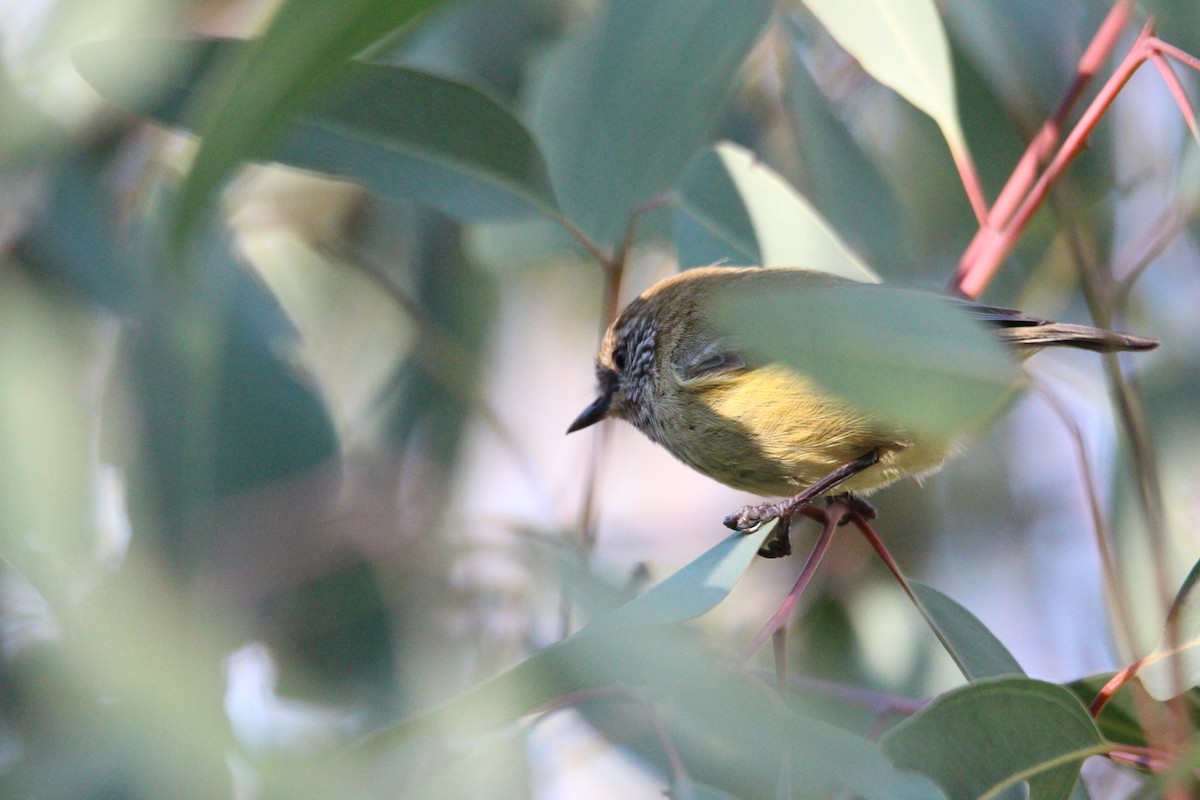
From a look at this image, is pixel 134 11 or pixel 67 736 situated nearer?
pixel 67 736

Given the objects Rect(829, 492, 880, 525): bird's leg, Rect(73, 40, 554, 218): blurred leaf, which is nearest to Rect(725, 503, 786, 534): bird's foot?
Rect(829, 492, 880, 525): bird's leg

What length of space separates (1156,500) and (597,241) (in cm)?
110

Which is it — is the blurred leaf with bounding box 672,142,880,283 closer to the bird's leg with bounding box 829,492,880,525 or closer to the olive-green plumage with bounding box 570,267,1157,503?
the olive-green plumage with bounding box 570,267,1157,503

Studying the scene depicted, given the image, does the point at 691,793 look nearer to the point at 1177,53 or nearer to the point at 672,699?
the point at 672,699

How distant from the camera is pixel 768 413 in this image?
2.02 meters

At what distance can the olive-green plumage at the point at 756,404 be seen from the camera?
1.92 metres

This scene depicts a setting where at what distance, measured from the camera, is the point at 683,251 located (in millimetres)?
2170

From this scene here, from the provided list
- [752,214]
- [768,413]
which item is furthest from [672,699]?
[752,214]

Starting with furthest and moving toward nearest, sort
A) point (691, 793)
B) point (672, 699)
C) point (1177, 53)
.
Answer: point (1177, 53)
point (691, 793)
point (672, 699)

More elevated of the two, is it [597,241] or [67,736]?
[597,241]

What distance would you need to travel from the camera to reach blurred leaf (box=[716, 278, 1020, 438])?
1.00 m

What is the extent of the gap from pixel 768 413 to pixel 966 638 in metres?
0.54

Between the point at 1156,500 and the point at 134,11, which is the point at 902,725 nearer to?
the point at 1156,500

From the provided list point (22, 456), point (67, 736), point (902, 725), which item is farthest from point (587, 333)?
point (902, 725)
